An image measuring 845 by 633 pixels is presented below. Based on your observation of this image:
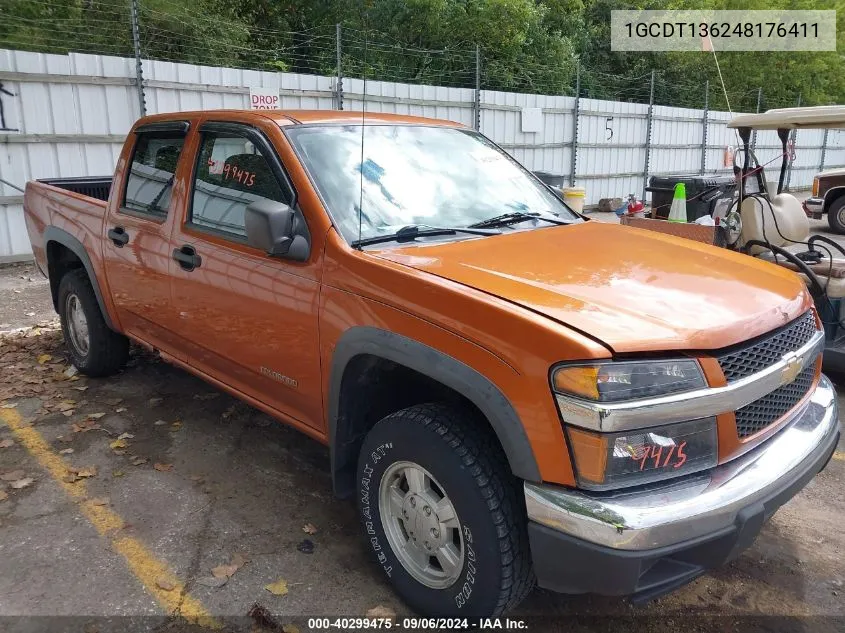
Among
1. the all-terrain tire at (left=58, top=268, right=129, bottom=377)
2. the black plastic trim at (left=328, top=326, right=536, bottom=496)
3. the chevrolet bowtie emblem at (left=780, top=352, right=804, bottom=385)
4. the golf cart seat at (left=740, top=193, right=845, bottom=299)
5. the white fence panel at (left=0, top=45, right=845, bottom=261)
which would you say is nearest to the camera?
the black plastic trim at (left=328, top=326, right=536, bottom=496)

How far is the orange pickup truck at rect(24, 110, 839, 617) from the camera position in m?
2.17

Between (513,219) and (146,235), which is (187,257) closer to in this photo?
(146,235)

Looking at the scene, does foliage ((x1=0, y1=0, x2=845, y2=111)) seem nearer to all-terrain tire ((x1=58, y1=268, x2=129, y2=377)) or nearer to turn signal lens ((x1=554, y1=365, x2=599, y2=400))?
all-terrain tire ((x1=58, y1=268, x2=129, y2=377))

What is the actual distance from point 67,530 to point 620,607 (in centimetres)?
259

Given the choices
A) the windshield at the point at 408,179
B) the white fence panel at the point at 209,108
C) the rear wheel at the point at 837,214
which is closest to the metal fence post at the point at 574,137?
the white fence panel at the point at 209,108

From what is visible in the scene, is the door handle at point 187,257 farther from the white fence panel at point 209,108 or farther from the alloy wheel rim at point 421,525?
the white fence panel at point 209,108

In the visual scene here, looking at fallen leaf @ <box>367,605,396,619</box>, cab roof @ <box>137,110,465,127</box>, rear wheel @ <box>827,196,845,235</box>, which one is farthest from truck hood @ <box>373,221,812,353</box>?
rear wheel @ <box>827,196,845,235</box>

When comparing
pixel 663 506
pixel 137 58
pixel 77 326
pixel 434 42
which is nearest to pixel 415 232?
pixel 663 506

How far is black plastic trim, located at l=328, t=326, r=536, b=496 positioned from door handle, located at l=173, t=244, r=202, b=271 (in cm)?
Result: 122

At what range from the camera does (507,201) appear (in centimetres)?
365

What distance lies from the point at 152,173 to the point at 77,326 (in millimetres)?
1724

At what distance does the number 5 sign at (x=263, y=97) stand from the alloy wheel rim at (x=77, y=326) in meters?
6.36

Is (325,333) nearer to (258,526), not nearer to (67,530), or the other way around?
(258,526)

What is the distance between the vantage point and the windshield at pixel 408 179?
3.16 meters
